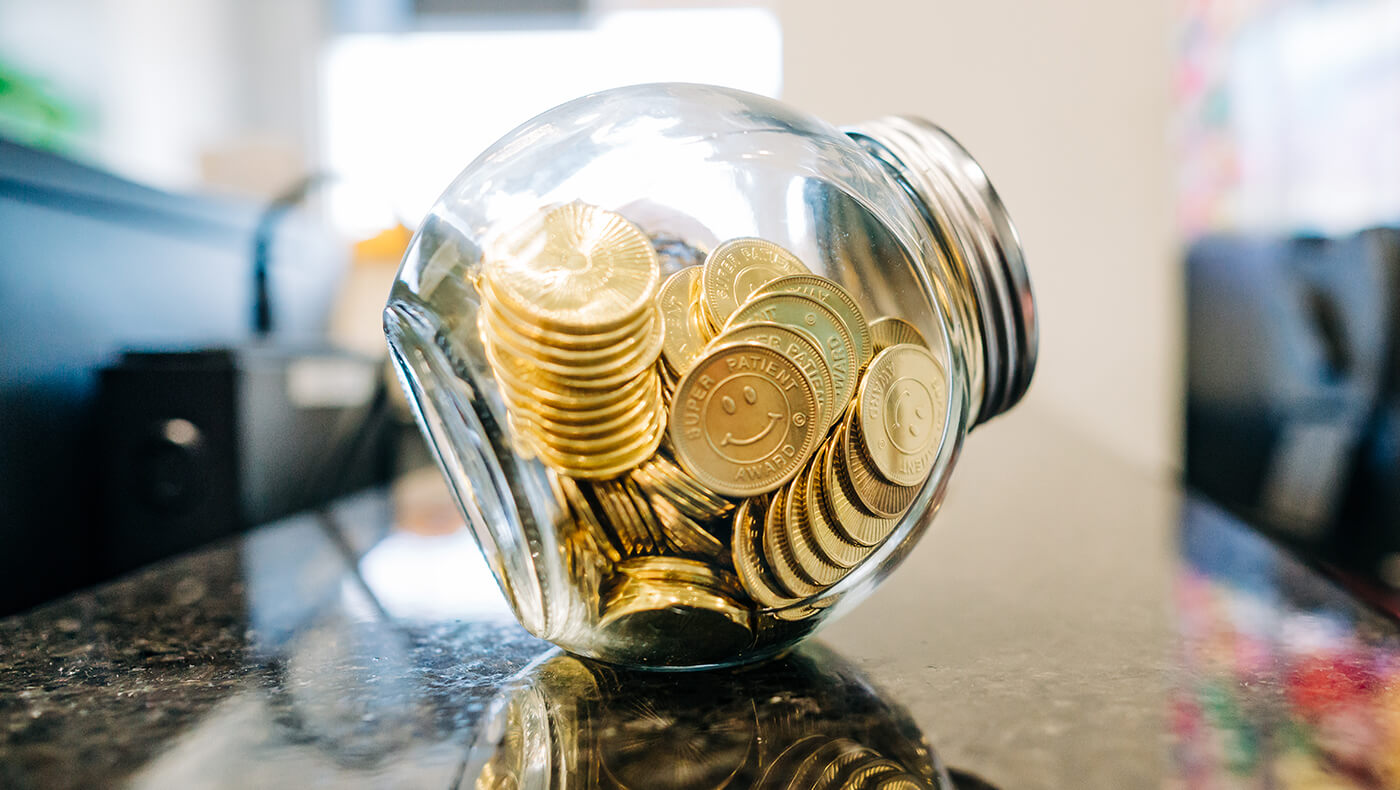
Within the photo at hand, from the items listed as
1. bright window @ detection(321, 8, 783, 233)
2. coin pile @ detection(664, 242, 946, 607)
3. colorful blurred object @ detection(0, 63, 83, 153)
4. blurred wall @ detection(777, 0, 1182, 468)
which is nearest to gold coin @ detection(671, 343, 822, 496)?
coin pile @ detection(664, 242, 946, 607)

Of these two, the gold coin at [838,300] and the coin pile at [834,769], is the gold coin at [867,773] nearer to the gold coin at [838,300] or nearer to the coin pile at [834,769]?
the coin pile at [834,769]

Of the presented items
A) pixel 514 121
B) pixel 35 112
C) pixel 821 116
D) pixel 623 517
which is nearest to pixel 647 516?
pixel 623 517

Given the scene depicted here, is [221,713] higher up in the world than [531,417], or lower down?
lower down

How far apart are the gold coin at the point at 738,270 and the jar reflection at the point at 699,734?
4.7 inches

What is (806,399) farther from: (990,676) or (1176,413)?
Answer: (1176,413)

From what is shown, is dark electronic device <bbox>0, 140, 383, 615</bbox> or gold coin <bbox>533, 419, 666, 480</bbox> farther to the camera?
dark electronic device <bbox>0, 140, 383, 615</bbox>

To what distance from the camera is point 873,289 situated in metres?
0.32

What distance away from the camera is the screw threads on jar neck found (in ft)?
1.16

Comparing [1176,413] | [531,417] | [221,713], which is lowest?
[1176,413]

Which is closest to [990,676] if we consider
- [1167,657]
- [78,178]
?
[1167,657]

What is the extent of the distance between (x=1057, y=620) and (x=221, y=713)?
319mm

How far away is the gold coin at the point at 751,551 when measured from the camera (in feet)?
0.94

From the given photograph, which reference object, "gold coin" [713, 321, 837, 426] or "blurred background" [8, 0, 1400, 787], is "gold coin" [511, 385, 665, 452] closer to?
"gold coin" [713, 321, 837, 426]

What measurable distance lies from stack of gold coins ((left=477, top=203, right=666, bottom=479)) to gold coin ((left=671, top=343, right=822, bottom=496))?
1cm
